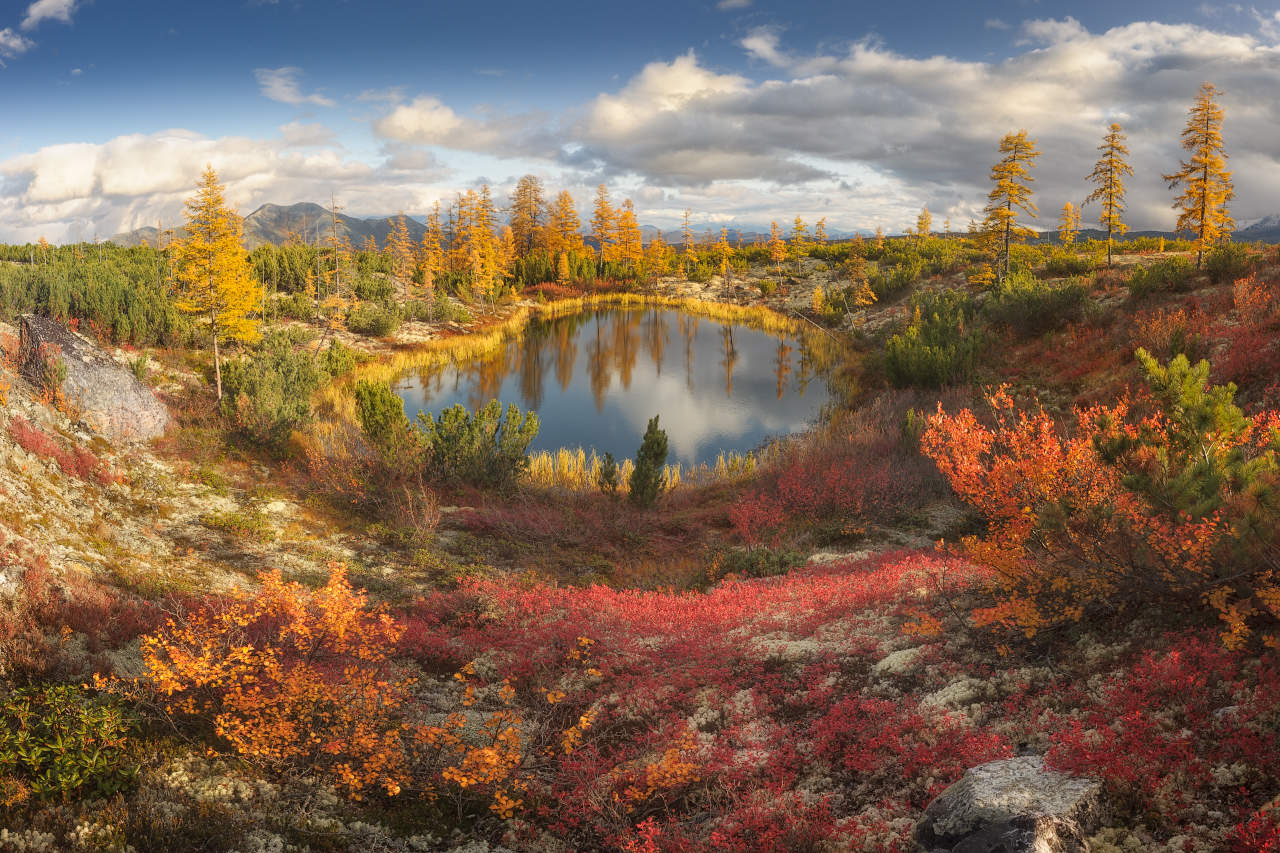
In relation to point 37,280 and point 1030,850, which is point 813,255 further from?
point 1030,850

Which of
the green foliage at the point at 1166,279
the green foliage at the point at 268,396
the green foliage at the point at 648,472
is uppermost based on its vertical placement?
the green foliage at the point at 1166,279

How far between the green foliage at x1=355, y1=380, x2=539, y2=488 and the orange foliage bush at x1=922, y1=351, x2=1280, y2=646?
13109mm

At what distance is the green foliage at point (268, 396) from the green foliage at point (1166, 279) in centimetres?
3060

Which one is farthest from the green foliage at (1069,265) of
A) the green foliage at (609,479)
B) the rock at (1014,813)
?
the rock at (1014,813)

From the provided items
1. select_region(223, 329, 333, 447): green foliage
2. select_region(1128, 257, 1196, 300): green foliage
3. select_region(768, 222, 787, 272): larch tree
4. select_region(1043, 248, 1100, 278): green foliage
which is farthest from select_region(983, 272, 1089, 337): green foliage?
select_region(768, 222, 787, 272): larch tree

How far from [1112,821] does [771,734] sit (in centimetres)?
262

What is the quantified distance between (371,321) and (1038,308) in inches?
1405

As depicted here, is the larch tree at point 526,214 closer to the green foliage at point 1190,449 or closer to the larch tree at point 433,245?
the larch tree at point 433,245

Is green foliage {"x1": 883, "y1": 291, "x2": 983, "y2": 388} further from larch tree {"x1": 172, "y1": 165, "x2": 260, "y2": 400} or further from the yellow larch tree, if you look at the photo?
the yellow larch tree

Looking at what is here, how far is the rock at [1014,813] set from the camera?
3.61 meters

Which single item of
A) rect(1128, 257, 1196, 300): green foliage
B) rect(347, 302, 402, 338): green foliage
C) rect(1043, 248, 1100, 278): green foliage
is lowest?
rect(347, 302, 402, 338): green foliage

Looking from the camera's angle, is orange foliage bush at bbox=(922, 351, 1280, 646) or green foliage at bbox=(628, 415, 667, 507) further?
green foliage at bbox=(628, 415, 667, 507)

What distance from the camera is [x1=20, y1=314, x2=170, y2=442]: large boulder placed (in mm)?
14477

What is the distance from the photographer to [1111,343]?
23438 millimetres
